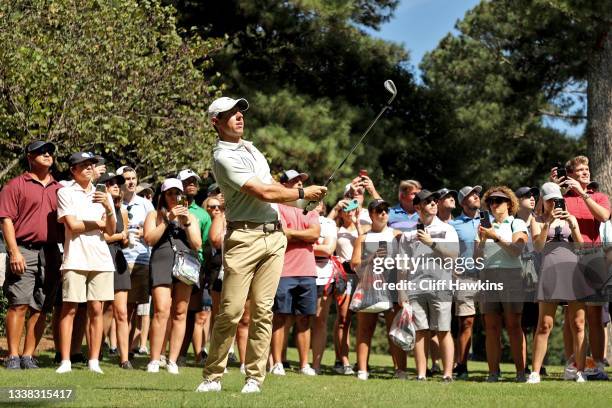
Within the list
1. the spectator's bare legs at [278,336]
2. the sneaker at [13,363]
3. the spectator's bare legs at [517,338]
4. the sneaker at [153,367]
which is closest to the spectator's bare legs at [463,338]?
the spectator's bare legs at [517,338]

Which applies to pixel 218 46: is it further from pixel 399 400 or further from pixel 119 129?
pixel 399 400

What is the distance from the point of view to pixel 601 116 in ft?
67.2

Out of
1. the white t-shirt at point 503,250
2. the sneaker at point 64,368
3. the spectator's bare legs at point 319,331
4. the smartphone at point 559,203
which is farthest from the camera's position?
the spectator's bare legs at point 319,331

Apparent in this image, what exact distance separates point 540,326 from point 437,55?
27107 mm

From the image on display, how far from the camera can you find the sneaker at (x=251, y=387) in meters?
8.32

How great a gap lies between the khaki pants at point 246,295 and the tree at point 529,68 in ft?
38.8

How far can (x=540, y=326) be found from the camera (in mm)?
11117

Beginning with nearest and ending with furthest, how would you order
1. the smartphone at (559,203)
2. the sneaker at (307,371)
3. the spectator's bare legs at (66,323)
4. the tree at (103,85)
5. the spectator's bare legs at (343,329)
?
the spectator's bare legs at (66,323)
the smartphone at (559,203)
the sneaker at (307,371)
the spectator's bare legs at (343,329)
the tree at (103,85)

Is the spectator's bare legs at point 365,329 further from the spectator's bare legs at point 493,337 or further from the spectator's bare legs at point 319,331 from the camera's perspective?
the spectator's bare legs at point 493,337

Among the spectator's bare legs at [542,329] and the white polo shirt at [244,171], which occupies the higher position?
the white polo shirt at [244,171]

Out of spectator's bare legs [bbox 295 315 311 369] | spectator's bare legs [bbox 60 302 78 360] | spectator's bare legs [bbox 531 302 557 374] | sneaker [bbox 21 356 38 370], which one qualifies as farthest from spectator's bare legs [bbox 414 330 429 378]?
sneaker [bbox 21 356 38 370]

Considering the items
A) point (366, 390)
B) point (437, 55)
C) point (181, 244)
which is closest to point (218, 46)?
point (181, 244)

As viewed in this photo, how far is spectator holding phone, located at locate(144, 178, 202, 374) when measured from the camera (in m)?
11.4

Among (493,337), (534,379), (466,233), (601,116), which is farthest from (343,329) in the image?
(601,116)
